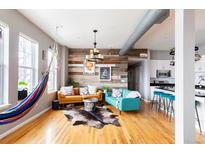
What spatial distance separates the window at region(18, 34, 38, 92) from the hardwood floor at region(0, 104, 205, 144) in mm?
1189

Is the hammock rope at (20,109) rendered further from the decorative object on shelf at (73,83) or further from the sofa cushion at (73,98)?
the decorative object on shelf at (73,83)

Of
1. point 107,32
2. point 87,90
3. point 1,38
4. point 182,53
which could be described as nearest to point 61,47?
point 87,90

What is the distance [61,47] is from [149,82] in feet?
15.6

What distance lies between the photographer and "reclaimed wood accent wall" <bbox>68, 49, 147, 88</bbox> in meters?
6.70

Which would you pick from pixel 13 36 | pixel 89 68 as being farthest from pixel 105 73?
pixel 13 36

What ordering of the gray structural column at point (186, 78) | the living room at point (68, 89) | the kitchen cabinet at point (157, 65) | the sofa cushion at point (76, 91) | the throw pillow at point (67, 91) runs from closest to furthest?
1. the gray structural column at point (186, 78)
2. the living room at point (68, 89)
3. the throw pillow at point (67, 91)
4. the sofa cushion at point (76, 91)
5. the kitchen cabinet at point (157, 65)

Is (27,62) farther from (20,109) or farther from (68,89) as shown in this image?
(68,89)

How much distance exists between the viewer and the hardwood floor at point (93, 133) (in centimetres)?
258

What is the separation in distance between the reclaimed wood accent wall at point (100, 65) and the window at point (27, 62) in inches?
104

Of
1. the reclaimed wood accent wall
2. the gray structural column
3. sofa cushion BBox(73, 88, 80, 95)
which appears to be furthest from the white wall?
the gray structural column

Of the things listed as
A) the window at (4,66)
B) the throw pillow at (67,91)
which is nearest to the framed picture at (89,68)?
the throw pillow at (67,91)

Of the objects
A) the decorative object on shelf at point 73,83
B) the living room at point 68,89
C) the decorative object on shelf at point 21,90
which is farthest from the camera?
the decorative object on shelf at point 73,83

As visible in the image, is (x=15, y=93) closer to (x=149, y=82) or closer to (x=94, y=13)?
(x=94, y=13)

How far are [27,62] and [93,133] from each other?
9.24 feet
